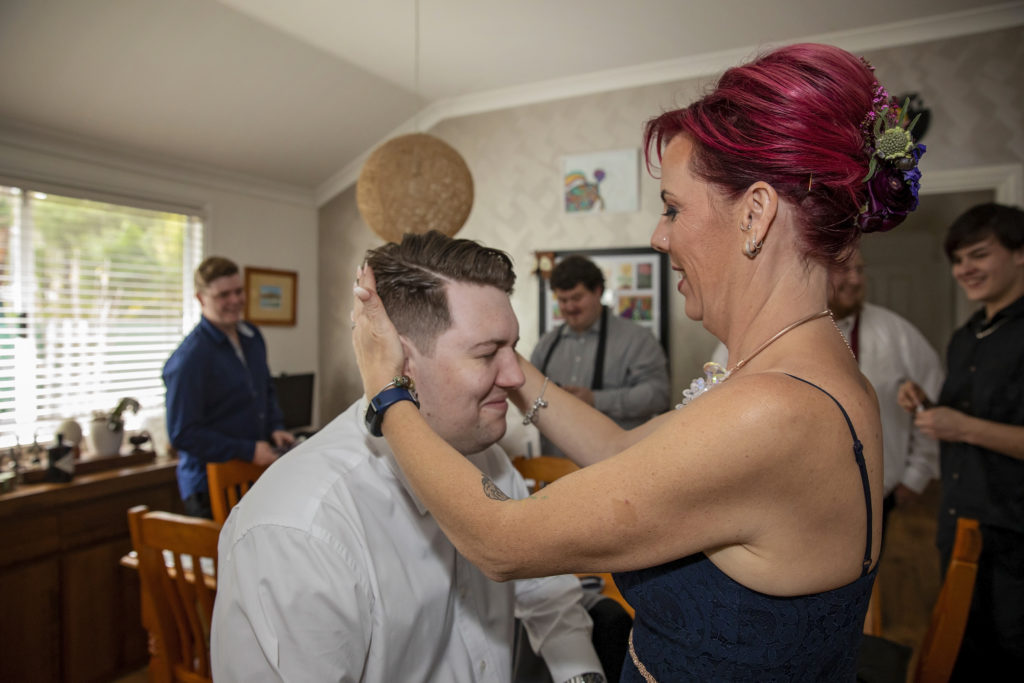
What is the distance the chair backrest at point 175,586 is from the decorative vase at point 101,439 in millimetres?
1679

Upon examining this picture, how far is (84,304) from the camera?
372 cm

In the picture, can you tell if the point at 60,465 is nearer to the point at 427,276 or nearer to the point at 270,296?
the point at 270,296

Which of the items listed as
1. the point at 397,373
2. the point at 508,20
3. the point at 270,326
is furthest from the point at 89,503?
the point at 508,20

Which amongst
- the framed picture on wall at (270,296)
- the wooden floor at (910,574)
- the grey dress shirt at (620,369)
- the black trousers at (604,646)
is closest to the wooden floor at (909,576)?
the wooden floor at (910,574)

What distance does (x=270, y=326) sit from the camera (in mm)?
4965

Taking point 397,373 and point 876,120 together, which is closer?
point 876,120

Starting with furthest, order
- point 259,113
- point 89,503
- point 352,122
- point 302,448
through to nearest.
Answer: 1. point 352,122
2. point 259,113
3. point 89,503
4. point 302,448

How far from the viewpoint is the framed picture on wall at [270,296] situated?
15.6ft

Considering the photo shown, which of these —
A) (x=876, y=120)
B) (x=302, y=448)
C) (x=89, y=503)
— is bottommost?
(x=89, y=503)

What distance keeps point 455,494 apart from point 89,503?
9.29 ft

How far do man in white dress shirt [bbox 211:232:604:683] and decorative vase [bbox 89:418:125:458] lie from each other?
8.43 feet

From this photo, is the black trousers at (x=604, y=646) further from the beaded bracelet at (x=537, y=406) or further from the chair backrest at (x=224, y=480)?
the chair backrest at (x=224, y=480)

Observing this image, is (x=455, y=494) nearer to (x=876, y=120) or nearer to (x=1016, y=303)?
(x=876, y=120)

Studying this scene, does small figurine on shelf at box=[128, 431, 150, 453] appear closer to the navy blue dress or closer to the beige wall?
the beige wall
